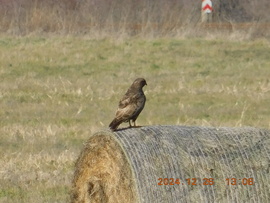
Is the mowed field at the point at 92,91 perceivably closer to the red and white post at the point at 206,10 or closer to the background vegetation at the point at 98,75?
the background vegetation at the point at 98,75

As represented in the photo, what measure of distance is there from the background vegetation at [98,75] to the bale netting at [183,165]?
2001 mm

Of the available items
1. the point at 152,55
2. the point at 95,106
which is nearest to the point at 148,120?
the point at 95,106

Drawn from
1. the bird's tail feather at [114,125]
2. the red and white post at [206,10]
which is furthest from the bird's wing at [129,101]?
the red and white post at [206,10]

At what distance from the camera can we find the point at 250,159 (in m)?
7.79

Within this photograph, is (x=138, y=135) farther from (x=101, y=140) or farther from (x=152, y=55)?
(x=152, y=55)

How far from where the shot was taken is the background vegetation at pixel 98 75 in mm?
12281

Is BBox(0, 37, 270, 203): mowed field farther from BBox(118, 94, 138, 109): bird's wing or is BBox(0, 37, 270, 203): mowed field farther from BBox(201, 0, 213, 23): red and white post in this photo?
BBox(201, 0, 213, 23): red and white post

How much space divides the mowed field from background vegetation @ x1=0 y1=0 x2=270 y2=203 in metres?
0.02

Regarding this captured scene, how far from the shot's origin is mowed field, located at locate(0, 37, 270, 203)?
449 inches

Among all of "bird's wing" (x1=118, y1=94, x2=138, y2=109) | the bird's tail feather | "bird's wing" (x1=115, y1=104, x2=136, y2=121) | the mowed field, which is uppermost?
"bird's wing" (x1=118, y1=94, x2=138, y2=109)

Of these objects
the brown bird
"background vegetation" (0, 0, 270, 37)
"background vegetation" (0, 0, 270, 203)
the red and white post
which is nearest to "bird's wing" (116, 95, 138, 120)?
the brown bird

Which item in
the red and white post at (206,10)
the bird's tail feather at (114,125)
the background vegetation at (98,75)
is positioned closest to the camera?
the bird's tail feather at (114,125)

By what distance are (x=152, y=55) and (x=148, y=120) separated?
838 centimetres

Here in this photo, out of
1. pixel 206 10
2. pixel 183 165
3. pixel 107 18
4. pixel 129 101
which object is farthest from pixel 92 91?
pixel 206 10
